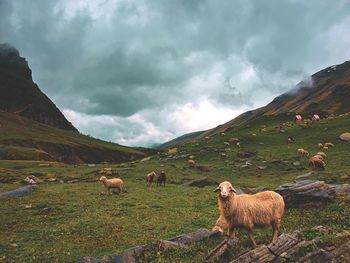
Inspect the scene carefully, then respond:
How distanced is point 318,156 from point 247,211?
128 feet

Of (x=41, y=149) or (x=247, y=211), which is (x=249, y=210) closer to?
(x=247, y=211)

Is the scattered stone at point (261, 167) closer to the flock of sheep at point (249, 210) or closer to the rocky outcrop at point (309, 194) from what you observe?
the rocky outcrop at point (309, 194)

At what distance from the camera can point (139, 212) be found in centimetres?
2939

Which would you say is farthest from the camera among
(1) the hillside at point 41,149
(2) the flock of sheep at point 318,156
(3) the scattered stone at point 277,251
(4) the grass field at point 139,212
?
(1) the hillside at point 41,149

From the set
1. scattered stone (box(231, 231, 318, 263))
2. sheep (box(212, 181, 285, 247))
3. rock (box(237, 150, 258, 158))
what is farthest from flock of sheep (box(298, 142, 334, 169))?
scattered stone (box(231, 231, 318, 263))

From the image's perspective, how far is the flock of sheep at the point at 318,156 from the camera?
49.0 metres

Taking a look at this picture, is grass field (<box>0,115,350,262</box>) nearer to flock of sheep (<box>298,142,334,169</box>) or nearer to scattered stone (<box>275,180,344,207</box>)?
scattered stone (<box>275,180,344,207</box>)

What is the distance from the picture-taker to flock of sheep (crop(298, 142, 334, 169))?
48969 mm

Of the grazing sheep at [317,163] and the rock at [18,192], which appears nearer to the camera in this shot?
the rock at [18,192]

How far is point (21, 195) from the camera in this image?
39.6 m

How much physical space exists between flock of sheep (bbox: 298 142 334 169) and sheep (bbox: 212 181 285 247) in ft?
112

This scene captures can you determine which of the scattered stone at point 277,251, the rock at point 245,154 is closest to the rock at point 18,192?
the scattered stone at point 277,251

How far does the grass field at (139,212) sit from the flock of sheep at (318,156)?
3.40ft

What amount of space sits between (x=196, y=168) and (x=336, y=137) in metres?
27.0
